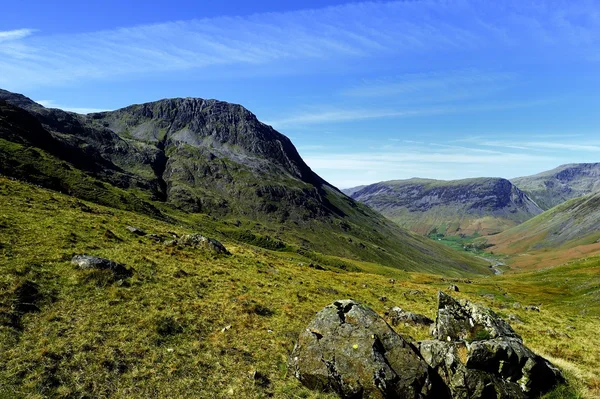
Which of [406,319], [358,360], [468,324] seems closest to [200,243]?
[406,319]

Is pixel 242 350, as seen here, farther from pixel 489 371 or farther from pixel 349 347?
pixel 489 371

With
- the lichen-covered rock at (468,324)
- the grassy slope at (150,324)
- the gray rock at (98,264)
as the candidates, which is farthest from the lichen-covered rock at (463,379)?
the gray rock at (98,264)

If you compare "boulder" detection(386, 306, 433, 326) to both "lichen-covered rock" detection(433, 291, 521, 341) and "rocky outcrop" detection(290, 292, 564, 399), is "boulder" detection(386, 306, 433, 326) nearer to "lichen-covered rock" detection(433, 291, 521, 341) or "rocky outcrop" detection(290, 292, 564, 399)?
"lichen-covered rock" detection(433, 291, 521, 341)

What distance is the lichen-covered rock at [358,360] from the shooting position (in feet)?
51.0

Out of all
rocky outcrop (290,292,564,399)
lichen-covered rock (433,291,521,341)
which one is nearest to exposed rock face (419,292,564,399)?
rocky outcrop (290,292,564,399)

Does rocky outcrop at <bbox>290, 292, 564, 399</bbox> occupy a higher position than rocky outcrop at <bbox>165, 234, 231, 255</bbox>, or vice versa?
rocky outcrop at <bbox>290, 292, 564, 399</bbox>

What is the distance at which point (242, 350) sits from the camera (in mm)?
19391

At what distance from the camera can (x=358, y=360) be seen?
16.4 m

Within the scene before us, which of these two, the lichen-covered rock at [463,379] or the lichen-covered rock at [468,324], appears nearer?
the lichen-covered rock at [463,379]

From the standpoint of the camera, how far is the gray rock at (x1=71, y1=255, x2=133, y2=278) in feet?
81.4

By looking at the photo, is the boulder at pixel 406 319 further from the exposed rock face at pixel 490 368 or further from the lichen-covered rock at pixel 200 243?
the lichen-covered rock at pixel 200 243

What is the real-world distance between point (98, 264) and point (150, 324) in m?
8.84

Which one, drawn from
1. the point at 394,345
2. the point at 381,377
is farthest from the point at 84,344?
the point at 394,345

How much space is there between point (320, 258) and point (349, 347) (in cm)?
17313
